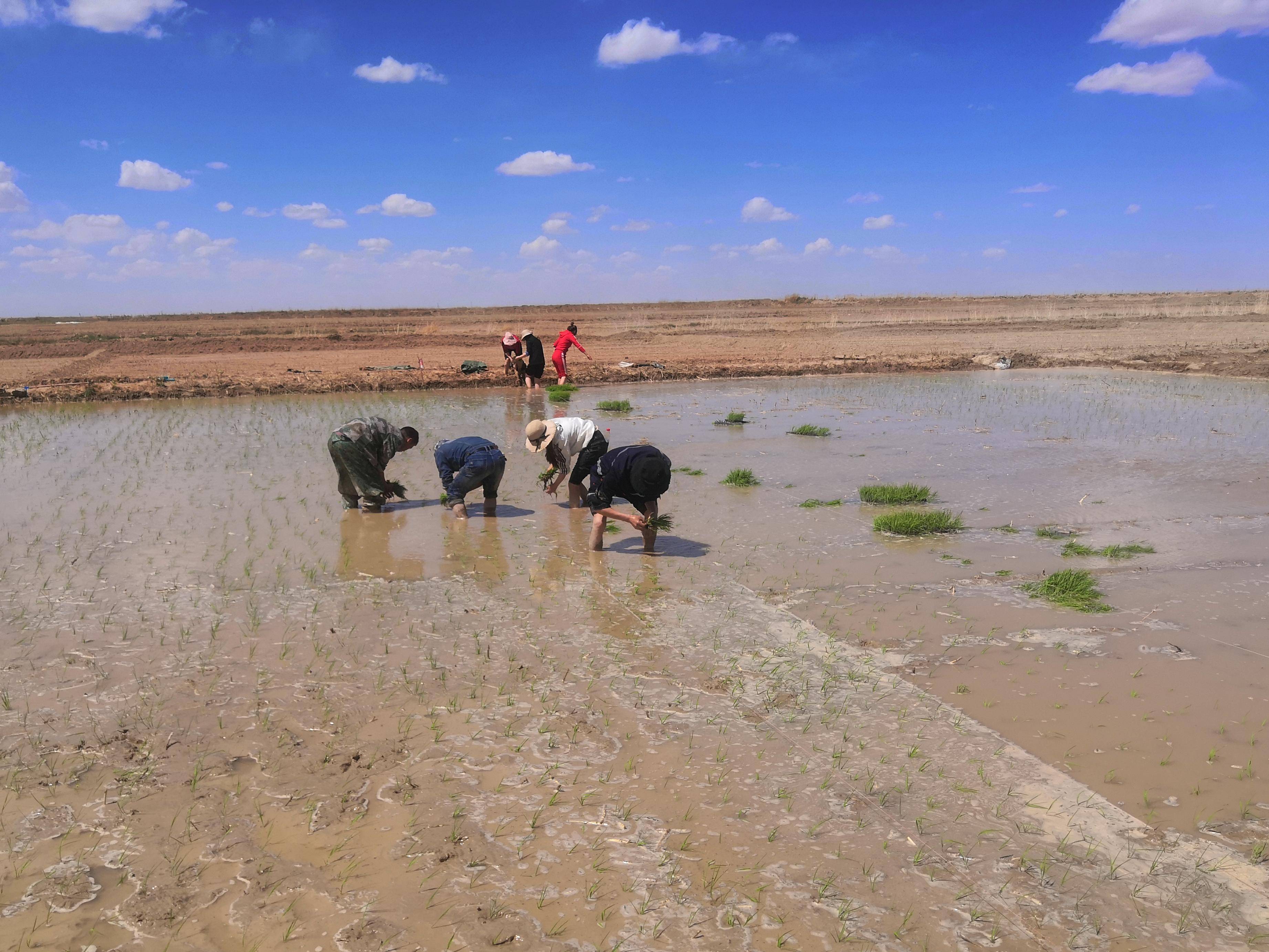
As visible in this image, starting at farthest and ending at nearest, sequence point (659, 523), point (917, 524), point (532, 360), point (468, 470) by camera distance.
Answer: point (532, 360)
point (468, 470)
point (917, 524)
point (659, 523)

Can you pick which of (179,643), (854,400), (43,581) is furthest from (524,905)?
(854,400)

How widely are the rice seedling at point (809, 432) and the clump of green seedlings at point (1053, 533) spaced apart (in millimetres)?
4988

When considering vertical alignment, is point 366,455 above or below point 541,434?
below

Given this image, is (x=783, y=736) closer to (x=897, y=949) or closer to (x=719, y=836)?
(x=719, y=836)

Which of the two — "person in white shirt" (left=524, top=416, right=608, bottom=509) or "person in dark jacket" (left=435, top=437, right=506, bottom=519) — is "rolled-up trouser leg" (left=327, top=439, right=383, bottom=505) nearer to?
"person in dark jacket" (left=435, top=437, right=506, bottom=519)

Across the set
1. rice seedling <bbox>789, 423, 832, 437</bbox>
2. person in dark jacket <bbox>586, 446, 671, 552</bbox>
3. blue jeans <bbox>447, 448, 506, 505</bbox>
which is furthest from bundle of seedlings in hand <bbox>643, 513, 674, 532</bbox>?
rice seedling <bbox>789, 423, 832, 437</bbox>

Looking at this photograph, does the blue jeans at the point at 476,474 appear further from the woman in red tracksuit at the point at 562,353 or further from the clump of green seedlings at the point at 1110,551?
the woman in red tracksuit at the point at 562,353

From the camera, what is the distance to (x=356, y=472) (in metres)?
8.20

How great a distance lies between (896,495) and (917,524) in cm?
108

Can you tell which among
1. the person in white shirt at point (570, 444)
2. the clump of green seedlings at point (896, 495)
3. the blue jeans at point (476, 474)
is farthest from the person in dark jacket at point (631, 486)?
the clump of green seedlings at point (896, 495)

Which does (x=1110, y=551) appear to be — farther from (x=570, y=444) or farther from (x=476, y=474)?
(x=476, y=474)

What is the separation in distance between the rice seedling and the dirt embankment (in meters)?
7.14

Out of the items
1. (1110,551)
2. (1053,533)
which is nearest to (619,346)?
(1053,533)

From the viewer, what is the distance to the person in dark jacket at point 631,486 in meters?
6.80
